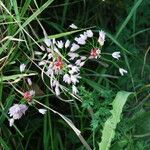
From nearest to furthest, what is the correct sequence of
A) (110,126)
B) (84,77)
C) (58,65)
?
(110,126) < (58,65) < (84,77)

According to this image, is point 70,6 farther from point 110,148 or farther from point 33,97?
point 110,148

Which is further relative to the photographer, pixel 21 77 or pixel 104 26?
pixel 104 26

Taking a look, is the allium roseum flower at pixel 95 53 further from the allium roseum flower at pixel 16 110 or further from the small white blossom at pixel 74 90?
the allium roseum flower at pixel 16 110

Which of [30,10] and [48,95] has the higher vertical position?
[30,10]

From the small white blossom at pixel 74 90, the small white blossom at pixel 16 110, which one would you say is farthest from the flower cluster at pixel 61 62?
the small white blossom at pixel 16 110

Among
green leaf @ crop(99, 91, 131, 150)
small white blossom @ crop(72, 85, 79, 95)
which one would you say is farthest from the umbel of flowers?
green leaf @ crop(99, 91, 131, 150)

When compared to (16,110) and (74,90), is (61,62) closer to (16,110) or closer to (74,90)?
(74,90)

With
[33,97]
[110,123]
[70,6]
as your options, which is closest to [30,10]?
[70,6]

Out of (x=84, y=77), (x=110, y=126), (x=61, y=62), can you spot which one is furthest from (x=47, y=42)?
(x=110, y=126)

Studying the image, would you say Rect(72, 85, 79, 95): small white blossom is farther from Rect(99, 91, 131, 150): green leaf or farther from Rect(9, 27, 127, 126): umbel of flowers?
Rect(99, 91, 131, 150): green leaf
